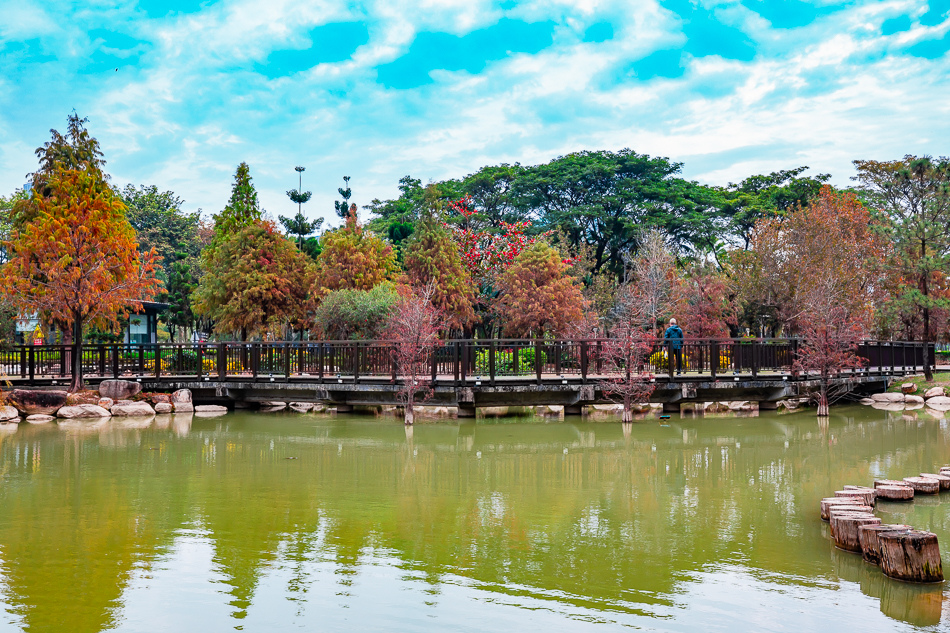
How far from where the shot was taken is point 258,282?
27703mm

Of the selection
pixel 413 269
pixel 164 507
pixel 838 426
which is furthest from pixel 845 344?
pixel 164 507

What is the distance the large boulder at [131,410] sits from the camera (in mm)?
21234

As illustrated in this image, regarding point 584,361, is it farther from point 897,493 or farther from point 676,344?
point 897,493

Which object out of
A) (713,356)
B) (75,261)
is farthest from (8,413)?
(713,356)

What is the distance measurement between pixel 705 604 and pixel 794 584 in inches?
40.5

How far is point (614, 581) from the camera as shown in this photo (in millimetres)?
6621

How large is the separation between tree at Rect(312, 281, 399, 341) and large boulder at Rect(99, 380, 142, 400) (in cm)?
589

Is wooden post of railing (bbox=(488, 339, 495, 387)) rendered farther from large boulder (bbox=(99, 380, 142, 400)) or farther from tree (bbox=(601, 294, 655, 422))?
large boulder (bbox=(99, 380, 142, 400))

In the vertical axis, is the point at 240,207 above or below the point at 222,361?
above

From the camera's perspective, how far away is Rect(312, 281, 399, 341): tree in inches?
934

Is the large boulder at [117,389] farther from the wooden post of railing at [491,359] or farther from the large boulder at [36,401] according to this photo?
the wooden post of railing at [491,359]

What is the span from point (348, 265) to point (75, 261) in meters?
8.96

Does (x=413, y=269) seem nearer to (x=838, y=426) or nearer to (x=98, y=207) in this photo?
(x=98, y=207)

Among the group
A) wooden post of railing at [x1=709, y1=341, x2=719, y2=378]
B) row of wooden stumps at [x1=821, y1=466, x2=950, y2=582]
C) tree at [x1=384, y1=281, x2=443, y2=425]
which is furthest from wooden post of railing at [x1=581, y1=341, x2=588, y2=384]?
row of wooden stumps at [x1=821, y1=466, x2=950, y2=582]
